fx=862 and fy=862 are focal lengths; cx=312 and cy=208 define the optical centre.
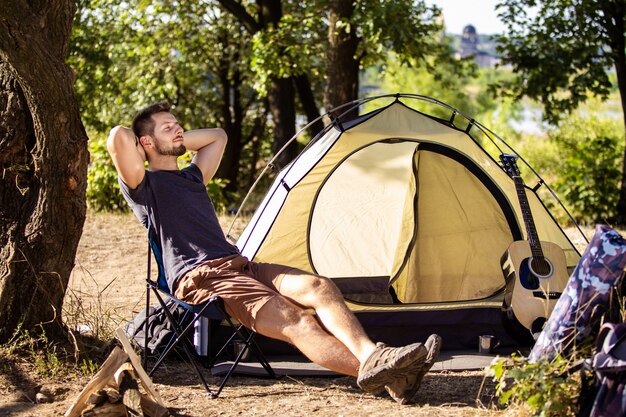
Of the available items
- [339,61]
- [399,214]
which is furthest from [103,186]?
[399,214]

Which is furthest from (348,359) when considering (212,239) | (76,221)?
(76,221)

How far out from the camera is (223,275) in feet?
13.3

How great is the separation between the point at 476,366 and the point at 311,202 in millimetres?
1454

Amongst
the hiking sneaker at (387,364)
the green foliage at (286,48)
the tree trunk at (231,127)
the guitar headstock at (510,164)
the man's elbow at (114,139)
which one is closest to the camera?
the hiking sneaker at (387,364)

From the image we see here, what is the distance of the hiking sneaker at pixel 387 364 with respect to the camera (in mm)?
3369

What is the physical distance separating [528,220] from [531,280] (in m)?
0.37

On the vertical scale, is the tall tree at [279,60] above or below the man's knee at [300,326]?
above

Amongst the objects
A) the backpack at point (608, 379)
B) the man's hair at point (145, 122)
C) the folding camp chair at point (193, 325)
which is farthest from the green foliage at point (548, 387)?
the man's hair at point (145, 122)

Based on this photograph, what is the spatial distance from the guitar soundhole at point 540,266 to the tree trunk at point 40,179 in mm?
2430

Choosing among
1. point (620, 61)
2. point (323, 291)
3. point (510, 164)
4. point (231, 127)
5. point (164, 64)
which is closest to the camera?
point (323, 291)

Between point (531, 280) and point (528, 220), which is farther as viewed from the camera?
point (528, 220)

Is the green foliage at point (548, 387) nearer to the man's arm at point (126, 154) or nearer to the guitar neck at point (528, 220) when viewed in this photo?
the guitar neck at point (528, 220)

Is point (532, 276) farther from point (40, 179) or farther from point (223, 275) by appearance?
point (40, 179)

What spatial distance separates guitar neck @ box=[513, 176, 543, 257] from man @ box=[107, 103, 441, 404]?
145 centimetres
